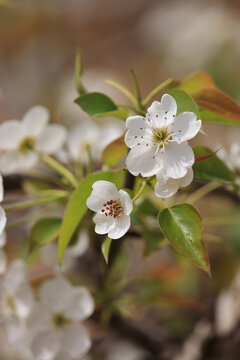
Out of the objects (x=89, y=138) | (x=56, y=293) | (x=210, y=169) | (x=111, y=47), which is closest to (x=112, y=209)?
(x=210, y=169)

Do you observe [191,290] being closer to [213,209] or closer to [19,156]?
[213,209]

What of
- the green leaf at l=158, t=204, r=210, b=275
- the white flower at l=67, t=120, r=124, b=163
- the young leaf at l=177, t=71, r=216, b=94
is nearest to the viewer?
the green leaf at l=158, t=204, r=210, b=275

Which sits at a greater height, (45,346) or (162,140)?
(162,140)

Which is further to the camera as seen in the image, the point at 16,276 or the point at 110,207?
the point at 16,276

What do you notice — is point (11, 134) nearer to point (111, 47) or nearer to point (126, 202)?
point (126, 202)

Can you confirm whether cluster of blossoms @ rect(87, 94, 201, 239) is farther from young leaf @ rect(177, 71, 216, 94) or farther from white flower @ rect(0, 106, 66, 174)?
white flower @ rect(0, 106, 66, 174)

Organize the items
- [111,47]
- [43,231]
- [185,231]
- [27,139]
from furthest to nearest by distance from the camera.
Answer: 1. [111,47]
2. [27,139]
3. [43,231]
4. [185,231]

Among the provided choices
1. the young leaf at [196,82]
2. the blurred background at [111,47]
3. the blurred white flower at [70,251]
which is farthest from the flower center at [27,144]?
the blurred background at [111,47]

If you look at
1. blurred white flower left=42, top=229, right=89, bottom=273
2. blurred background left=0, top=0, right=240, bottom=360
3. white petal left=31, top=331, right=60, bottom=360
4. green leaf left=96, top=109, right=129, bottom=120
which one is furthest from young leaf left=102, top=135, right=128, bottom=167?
blurred background left=0, top=0, right=240, bottom=360
